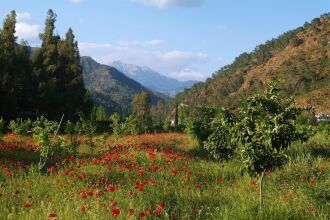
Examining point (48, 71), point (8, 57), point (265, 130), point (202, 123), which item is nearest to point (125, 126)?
point (202, 123)

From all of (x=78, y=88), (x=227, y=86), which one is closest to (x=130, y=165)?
(x=78, y=88)

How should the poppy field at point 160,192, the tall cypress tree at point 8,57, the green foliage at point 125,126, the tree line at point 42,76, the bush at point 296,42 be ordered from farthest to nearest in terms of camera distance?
the bush at point 296,42 → the tree line at point 42,76 → the tall cypress tree at point 8,57 → the green foliage at point 125,126 → the poppy field at point 160,192

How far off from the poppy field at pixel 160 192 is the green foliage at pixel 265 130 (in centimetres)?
85

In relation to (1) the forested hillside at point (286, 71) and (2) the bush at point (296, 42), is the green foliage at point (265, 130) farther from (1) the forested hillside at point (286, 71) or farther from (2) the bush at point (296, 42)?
(2) the bush at point (296, 42)

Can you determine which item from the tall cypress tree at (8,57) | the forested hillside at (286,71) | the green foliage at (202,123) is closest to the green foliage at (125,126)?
the green foliage at (202,123)

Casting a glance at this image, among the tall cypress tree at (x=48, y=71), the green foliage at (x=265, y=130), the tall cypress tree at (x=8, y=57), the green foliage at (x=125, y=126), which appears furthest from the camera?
the tall cypress tree at (x=48, y=71)

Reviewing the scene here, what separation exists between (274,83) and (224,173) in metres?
5.04

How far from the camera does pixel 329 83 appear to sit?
369 ft

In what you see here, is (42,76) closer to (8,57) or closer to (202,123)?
(8,57)

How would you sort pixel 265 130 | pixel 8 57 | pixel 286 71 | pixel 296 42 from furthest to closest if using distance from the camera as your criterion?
pixel 296 42 < pixel 286 71 < pixel 8 57 < pixel 265 130

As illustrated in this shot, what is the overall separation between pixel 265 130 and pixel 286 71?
126 m

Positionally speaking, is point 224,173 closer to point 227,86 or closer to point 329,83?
point 329,83

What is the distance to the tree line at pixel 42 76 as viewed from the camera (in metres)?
42.4

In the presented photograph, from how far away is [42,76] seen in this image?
4853 centimetres
